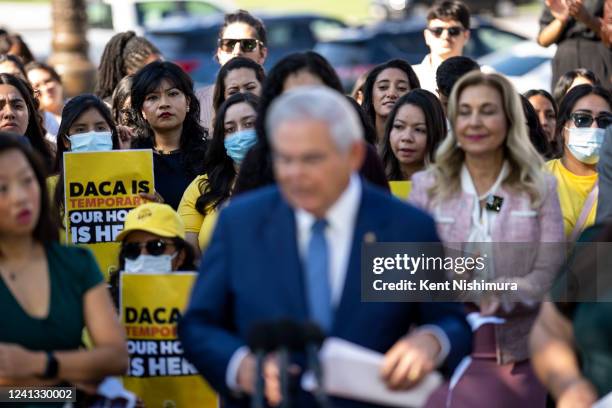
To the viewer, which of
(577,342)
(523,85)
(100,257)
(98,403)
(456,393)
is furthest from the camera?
(523,85)

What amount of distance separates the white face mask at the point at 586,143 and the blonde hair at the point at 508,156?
2.03m

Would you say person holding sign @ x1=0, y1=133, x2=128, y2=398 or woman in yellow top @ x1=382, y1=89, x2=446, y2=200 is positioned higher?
woman in yellow top @ x1=382, y1=89, x2=446, y2=200

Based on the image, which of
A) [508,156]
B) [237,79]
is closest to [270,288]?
[508,156]

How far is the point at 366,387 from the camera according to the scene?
196 inches

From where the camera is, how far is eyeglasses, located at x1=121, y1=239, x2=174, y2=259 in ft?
24.3

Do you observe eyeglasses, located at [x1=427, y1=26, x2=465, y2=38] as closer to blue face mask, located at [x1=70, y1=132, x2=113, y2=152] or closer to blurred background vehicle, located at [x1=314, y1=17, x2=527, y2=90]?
blue face mask, located at [x1=70, y1=132, x2=113, y2=152]

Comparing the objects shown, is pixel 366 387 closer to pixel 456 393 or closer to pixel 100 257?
pixel 456 393

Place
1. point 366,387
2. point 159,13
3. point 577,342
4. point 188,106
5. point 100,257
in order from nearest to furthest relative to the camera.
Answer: point 366,387
point 577,342
point 100,257
point 188,106
point 159,13

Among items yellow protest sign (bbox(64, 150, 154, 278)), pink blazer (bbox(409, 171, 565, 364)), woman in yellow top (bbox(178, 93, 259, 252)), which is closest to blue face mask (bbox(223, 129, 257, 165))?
woman in yellow top (bbox(178, 93, 259, 252))

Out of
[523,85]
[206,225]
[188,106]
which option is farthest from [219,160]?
[523,85]

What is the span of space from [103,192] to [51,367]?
2.98 m

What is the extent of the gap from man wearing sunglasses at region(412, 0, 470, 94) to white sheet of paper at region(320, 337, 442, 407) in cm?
664

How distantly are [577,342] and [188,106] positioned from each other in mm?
4964

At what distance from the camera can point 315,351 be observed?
178 inches
